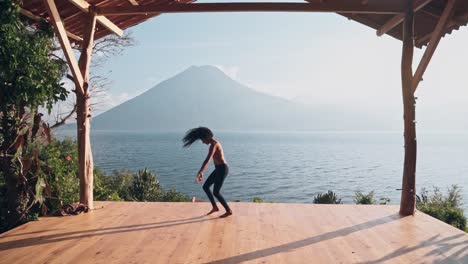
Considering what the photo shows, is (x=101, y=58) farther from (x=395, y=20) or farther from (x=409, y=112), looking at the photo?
(x=409, y=112)

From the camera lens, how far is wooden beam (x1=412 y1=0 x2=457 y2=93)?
18.1 feet

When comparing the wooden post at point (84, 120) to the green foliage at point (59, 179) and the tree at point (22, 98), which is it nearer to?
the tree at point (22, 98)

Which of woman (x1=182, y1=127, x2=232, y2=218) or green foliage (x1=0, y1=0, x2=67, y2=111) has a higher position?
green foliage (x1=0, y1=0, x2=67, y2=111)

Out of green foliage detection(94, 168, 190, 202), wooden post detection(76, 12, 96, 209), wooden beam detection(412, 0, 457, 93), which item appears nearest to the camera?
wooden beam detection(412, 0, 457, 93)

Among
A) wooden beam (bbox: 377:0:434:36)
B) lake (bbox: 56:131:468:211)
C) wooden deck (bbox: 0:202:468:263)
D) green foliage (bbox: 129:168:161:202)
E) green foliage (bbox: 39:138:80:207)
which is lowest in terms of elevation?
lake (bbox: 56:131:468:211)

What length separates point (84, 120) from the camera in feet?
20.2

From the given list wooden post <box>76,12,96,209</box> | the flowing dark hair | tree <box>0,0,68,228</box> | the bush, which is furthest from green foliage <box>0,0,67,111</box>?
the flowing dark hair

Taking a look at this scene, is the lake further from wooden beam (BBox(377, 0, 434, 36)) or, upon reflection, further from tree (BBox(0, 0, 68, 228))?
tree (BBox(0, 0, 68, 228))

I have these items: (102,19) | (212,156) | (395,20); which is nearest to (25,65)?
(102,19)

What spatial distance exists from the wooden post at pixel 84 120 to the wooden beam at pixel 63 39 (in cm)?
16

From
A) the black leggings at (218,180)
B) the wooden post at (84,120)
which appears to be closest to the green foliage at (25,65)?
the wooden post at (84,120)

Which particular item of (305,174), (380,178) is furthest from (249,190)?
(380,178)

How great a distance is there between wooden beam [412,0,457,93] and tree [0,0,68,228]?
554 centimetres

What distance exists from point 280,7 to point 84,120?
3.58 meters
